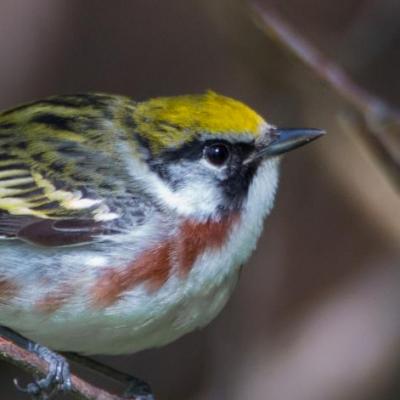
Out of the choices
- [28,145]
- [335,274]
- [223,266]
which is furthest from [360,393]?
[28,145]

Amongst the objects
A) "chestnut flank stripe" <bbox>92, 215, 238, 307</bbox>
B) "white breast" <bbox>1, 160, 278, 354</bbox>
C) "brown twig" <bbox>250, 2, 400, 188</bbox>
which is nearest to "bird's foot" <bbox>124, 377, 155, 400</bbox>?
"white breast" <bbox>1, 160, 278, 354</bbox>

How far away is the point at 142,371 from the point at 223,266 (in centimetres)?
275

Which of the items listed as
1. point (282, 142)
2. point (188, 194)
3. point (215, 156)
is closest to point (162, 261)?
point (188, 194)

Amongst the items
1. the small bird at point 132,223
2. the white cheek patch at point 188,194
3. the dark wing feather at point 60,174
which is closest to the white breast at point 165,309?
the small bird at point 132,223

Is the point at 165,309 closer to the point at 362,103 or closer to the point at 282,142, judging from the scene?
the point at 282,142

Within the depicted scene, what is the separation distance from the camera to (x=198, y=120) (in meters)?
5.05

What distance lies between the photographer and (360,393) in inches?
271

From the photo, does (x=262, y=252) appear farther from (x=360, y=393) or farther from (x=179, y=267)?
(x=179, y=267)

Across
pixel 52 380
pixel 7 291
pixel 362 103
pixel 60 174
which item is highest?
pixel 60 174

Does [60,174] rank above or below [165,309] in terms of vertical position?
above

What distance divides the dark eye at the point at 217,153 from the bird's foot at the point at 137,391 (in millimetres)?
1097

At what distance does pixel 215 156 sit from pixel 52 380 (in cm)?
112

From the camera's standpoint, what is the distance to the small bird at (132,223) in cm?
489

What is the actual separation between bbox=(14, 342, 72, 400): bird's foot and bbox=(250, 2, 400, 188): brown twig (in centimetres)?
157
